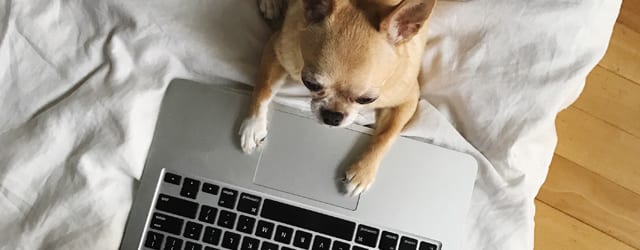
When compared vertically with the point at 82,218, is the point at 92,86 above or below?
above

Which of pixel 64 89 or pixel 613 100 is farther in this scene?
pixel 613 100

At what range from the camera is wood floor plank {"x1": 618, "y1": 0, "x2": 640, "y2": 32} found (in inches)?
50.0


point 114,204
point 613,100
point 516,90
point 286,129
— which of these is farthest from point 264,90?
point 613,100

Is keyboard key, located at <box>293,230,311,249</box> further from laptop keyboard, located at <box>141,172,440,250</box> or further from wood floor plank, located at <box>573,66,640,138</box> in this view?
wood floor plank, located at <box>573,66,640,138</box>

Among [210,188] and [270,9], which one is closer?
[210,188]

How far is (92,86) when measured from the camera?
1115mm

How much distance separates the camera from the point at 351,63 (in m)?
0.98

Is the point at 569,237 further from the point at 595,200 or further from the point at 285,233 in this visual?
the point at 285,233

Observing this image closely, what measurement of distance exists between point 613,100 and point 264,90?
605mm

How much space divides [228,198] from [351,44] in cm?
29

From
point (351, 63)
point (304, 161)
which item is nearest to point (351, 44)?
point (351, 63)

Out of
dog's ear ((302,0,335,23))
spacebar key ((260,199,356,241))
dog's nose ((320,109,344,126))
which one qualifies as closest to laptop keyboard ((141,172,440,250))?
spacebar key ((260,199,356,241))

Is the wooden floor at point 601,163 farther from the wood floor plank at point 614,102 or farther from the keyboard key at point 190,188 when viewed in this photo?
the keyboard key at point 190,188

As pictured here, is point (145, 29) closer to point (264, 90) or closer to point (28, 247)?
point (264, 90)
